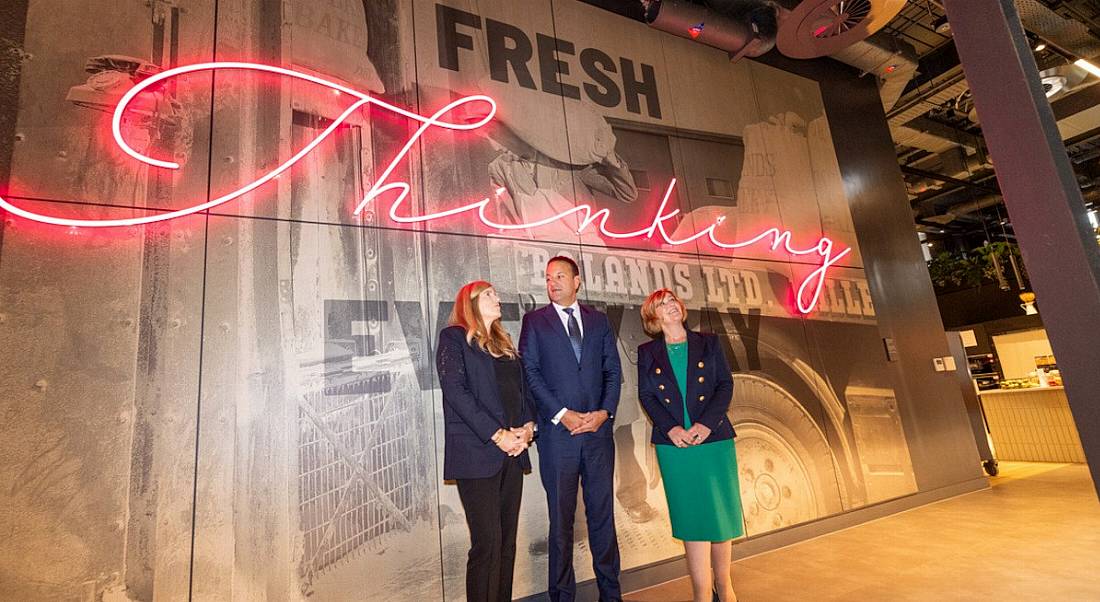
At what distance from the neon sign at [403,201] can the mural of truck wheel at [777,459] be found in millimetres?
959

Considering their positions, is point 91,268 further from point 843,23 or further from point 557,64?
point 843,23

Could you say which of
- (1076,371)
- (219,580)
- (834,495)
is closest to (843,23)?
(834,495)

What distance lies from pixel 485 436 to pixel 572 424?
16.8 inches

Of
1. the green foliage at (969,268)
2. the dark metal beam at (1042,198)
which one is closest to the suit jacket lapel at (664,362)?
the dark metal beam at (1042,198)

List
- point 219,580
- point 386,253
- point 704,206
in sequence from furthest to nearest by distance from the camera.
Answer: point 704,206 < point 386,253 < point 219,580

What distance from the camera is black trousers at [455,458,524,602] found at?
2.15 metres

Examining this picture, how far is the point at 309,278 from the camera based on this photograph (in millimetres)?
2652

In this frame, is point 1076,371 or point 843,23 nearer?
point 1076,371

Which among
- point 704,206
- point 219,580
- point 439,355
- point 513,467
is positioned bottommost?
point 219,580

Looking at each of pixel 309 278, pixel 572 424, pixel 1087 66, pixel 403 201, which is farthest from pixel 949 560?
pixel 1087 66

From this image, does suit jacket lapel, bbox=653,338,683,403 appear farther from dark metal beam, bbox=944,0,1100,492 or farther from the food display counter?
the food display counter

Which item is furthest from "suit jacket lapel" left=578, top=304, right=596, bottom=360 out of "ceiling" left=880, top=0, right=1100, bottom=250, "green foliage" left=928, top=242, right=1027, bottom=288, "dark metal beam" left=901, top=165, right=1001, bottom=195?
"green foliage" left=928, top=242, right=1027, bottom=288

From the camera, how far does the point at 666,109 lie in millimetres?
4227

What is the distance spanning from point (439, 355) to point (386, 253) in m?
0.78
